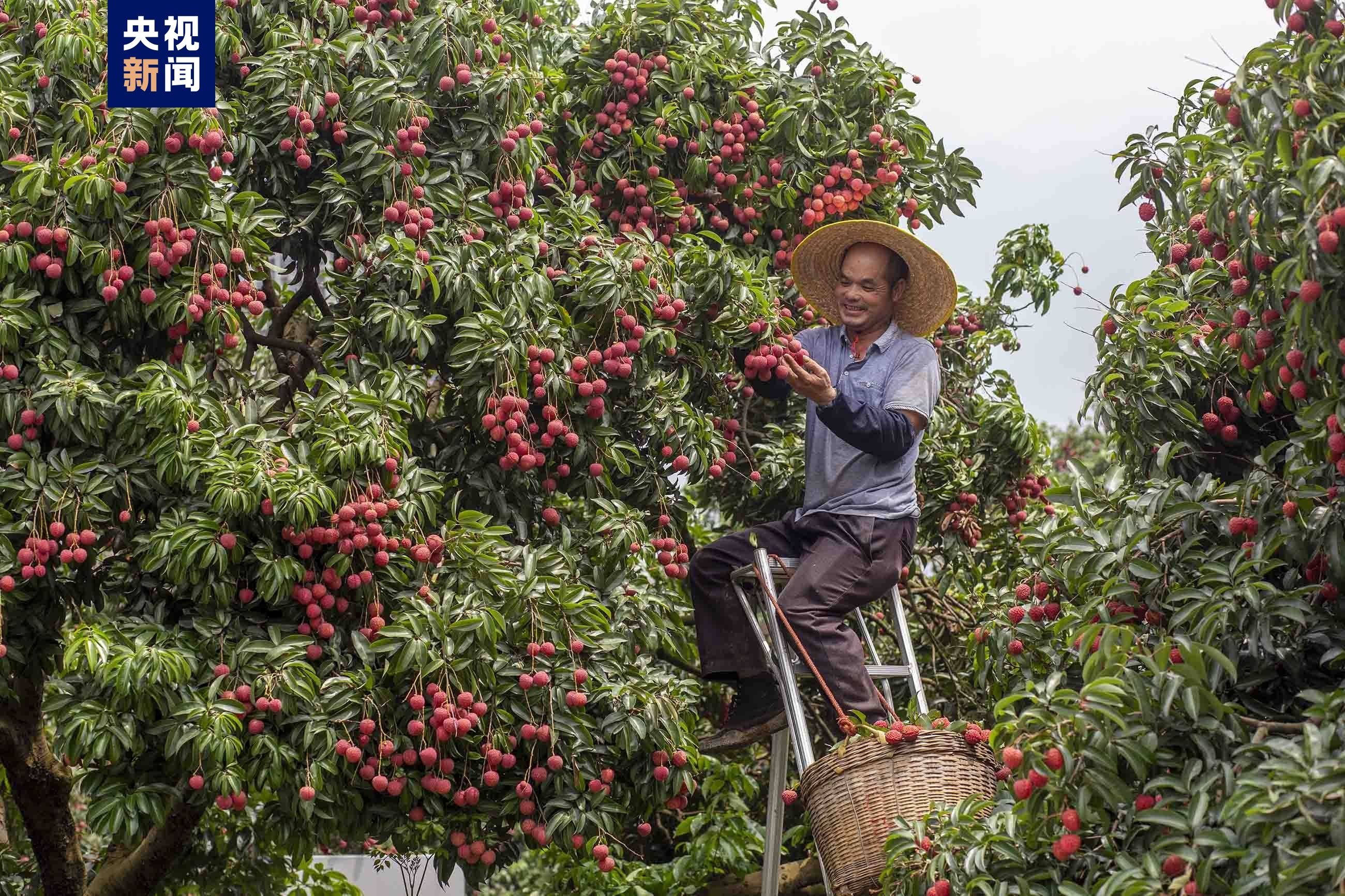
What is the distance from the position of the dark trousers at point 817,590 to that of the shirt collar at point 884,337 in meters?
0.56

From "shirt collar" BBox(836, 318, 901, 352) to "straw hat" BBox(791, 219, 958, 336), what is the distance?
91 mm

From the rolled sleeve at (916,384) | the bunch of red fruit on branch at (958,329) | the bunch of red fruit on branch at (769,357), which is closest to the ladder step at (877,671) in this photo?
the rolled sleeve at (916,384)

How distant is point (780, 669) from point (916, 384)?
96 centimetres

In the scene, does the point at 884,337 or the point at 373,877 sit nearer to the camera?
the point at 884,337

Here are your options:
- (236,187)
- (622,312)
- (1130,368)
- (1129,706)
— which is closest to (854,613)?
(622,312)

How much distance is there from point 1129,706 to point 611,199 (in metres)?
3.19

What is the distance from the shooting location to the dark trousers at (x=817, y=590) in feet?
A: 13.5

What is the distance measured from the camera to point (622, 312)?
4531mm

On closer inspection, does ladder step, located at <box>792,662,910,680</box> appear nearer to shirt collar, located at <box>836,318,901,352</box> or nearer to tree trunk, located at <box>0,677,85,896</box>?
shirt collar, located at <box>836,318,901,352</box>

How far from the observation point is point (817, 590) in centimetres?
419

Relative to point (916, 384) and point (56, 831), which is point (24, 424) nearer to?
point (56, 831)

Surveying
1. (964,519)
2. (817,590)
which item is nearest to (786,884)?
(964,519)

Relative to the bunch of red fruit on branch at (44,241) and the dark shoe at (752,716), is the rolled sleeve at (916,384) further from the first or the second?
the bunch of red fruit on branch at (44,241)

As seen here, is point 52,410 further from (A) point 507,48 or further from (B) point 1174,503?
(B) point 1174,503
